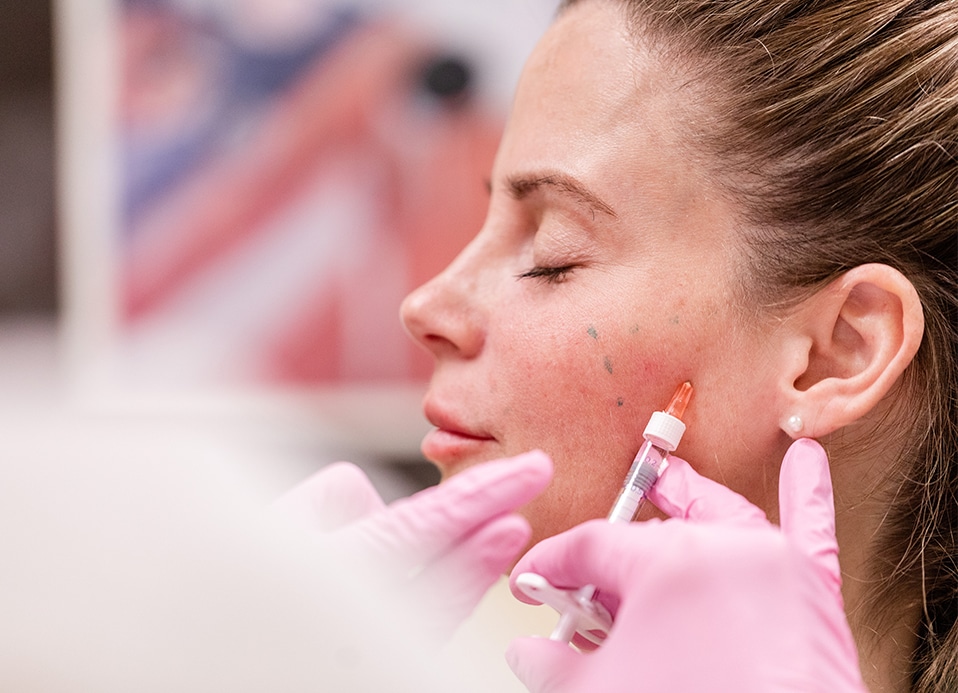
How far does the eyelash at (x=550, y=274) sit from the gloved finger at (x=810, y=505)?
0.29 m

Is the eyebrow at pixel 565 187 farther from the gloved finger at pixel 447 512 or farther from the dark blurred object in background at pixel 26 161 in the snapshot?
the dark blurred object in background at pixel 26 161

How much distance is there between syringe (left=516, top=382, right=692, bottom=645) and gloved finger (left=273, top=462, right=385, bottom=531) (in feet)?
0.96

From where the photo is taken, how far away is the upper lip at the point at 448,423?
104 centimetres

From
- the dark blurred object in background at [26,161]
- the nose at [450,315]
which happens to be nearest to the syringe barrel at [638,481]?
the nose at [450,315]

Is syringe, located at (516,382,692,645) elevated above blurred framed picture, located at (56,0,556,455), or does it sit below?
below

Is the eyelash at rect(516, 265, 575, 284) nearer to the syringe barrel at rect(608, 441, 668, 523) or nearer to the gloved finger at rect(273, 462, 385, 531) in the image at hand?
the syringe barrel at rect(608, 441, 668, 523)

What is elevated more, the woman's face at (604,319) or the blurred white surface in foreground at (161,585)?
the woman's face at (604,319)

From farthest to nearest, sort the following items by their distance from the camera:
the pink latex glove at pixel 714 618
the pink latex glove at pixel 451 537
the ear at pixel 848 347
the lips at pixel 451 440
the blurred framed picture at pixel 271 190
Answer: the blurred framed picture at pixel 271 190 < the lips at pixel 451 440 < the ear at pixel 848 347 < the pink latex glove at pixel 451 537 < the pink latex glove at pixel 714 618

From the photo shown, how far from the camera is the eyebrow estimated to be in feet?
3.28

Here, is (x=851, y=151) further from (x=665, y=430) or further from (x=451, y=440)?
(x=451, y=440)

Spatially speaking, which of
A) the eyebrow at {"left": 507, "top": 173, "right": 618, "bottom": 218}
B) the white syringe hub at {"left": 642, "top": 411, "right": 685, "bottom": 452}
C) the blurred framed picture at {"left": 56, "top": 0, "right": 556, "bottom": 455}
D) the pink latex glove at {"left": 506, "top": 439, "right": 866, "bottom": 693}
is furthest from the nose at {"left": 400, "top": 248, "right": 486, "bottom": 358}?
the blurred framed picture at {"left": 56, "top": 0, "right": 556, "bottom": 455}

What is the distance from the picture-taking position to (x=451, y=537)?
2.72ft

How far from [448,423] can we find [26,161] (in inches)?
67.2

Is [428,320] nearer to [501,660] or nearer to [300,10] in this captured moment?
[501,660]
